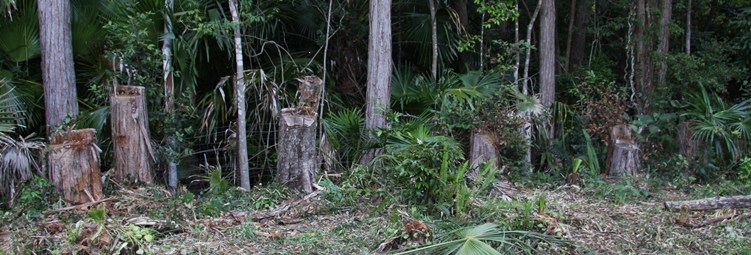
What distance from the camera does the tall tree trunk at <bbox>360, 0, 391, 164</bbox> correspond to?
8.83m

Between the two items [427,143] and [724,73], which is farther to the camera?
[724,73]

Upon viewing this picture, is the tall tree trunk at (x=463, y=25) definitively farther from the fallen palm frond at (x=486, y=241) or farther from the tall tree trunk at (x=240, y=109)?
the fallen palm frond at (x=486, y=241)

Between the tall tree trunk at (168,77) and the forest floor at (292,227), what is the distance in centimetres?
103

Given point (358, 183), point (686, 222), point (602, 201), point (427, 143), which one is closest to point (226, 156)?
point (358, 183)

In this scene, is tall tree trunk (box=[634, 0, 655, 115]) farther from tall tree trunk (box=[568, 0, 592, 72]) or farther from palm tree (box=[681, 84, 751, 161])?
tall tree trunk (box=[568, 0, 592, 72])

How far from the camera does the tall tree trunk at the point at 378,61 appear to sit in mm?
8828

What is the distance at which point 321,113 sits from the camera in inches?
344

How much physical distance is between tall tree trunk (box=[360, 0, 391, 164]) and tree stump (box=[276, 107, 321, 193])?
4.98 feet

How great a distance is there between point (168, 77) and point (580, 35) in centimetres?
736

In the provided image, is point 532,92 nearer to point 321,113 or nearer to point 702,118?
point 702,118

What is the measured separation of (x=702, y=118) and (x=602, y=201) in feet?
9.88

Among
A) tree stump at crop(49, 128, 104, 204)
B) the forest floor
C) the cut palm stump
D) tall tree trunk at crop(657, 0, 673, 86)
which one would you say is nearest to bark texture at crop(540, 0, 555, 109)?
tall tree trunk at crop(657, 0, 673, 86)

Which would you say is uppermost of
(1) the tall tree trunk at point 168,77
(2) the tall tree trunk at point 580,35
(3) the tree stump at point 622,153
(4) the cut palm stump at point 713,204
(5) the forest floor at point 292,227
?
(2) the tall tree trunk at point 580,35

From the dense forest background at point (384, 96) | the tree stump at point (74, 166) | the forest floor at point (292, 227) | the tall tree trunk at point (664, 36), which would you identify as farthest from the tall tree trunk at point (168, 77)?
the tall tree trunk at point (664, 36)
